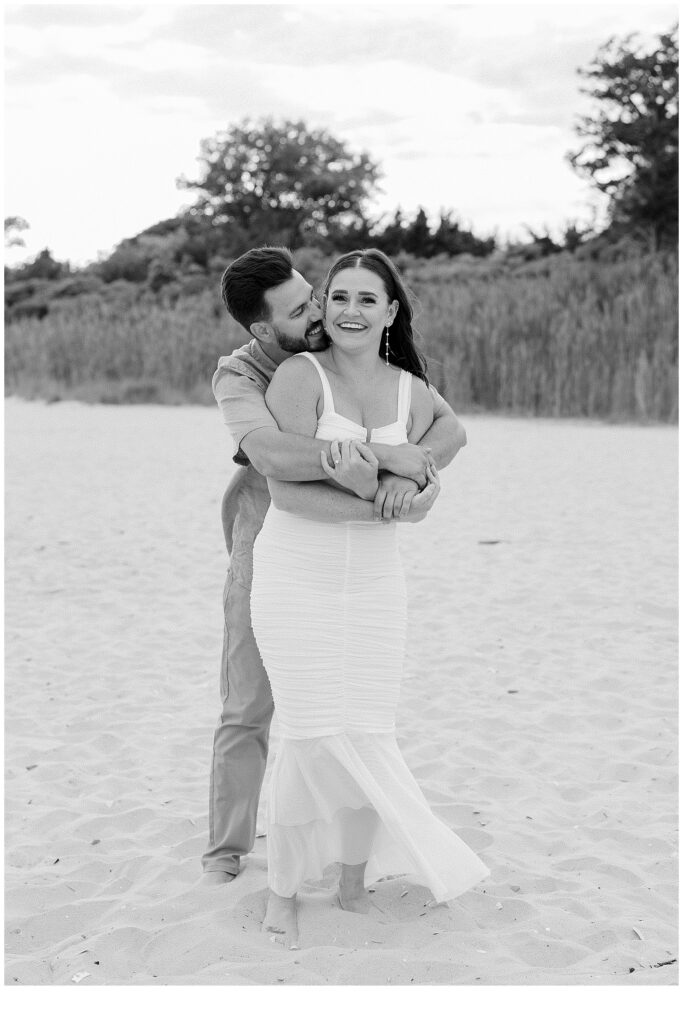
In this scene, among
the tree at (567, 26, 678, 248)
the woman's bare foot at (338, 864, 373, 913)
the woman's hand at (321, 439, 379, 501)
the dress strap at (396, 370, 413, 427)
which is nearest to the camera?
the woman's hand at (321, 439, 379, 501)

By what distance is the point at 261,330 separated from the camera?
2.93 m

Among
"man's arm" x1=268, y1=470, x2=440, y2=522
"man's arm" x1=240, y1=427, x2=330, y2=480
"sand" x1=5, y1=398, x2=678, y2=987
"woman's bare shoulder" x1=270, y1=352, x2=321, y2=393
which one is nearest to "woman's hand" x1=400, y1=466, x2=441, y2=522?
"man's arm" x1=268, y1=470, x2=440, y2=522

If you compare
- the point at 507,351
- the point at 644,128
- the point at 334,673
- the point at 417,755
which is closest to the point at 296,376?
the point at 334,673

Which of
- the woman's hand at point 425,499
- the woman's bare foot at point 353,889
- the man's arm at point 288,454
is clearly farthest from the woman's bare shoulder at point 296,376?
the woman's bare foot at point 353,889

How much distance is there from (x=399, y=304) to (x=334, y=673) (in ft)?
3.10

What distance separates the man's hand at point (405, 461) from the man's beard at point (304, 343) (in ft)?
1.08

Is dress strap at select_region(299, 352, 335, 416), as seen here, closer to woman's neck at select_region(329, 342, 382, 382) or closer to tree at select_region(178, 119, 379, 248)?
woman's neck at select_region(329, 342, 382, 382)

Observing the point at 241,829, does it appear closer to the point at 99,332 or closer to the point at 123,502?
the point at 123,502

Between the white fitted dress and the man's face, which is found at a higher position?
the man's face

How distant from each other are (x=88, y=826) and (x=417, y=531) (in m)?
5.68

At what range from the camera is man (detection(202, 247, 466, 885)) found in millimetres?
2768

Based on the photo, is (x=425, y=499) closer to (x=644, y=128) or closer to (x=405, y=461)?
(x=405, y=461)

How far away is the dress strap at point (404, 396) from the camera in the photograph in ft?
9.55

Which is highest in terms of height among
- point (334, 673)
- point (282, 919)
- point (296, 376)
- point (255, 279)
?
point (255, 279)
